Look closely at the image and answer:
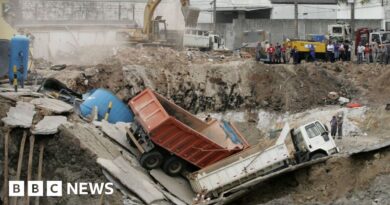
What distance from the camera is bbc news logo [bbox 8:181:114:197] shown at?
1310 centimetres

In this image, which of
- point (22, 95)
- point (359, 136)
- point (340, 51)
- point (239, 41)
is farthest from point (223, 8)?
point (22, 95)

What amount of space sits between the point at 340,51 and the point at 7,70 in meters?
18.2

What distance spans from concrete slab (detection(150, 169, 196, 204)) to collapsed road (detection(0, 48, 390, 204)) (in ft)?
0.10

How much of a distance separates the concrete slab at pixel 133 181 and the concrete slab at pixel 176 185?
79cm

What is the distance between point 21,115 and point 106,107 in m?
4.86

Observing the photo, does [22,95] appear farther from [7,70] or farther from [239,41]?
[239,41]

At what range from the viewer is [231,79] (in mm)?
26859

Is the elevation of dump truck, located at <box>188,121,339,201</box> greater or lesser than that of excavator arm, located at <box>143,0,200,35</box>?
lesser

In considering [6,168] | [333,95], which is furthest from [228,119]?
[6,168]

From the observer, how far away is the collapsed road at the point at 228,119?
46.0 feet

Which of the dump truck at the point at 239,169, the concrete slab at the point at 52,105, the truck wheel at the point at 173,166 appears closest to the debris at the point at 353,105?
the dump truck at the point at 239,169

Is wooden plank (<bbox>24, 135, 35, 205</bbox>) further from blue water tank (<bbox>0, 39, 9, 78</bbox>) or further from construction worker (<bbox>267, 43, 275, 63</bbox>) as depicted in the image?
construction worker (<bbox>267, 43, 275, 63</bbox>)

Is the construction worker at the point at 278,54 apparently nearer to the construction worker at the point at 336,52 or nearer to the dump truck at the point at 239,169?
the construction worker at the point at 336,52

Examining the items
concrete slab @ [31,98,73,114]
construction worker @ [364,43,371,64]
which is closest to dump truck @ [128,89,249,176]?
concrete slab @ [31,98,73,114]
